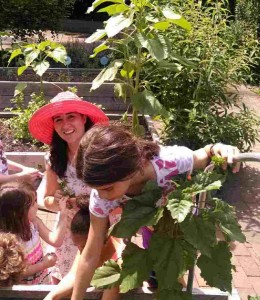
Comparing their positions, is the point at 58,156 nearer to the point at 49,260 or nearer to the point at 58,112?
the point at 58,112

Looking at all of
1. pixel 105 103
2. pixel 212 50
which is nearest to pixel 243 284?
pixel 212 50

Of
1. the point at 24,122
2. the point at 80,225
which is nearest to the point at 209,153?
the point at 80,225

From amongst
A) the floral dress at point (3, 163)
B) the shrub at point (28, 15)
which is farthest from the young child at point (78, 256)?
the shrub at point (28, 15)

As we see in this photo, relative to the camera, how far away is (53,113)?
2.88m

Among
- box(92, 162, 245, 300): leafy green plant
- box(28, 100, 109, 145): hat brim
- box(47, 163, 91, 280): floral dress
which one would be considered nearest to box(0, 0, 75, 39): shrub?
box(28, 100, 109, 145): hat brim

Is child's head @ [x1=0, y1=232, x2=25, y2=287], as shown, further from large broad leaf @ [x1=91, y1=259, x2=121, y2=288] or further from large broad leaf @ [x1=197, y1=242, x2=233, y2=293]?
large broad leaf @ [x1=197, y1=242, x2=233, y2=293]

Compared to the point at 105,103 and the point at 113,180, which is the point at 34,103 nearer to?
the point at 105,103

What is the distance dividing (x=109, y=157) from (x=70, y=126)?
1.26m

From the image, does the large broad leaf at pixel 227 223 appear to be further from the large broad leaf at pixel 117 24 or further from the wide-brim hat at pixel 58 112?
the large broad leaf at pixel 117 24

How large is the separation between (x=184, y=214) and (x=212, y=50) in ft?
10.5

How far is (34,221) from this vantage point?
9.02ft

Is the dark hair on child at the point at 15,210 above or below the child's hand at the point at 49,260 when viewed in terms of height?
above

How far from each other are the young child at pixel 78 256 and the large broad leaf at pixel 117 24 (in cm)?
153

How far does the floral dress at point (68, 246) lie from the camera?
2.77m
